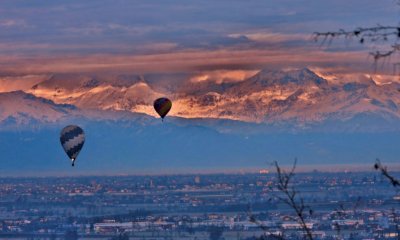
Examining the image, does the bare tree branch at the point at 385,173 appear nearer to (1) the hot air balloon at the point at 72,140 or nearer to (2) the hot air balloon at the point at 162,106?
(2) the hot air balloon at the point at 162,106

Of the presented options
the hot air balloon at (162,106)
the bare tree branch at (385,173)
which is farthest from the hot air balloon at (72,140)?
the bare tree branch at (385,173)

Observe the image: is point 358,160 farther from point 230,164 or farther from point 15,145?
point 15,145

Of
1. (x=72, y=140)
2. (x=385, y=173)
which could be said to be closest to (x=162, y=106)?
(x=72, y=140)

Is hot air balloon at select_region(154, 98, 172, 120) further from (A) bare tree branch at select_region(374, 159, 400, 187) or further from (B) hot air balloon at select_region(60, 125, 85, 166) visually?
(A) bare tree branch at select_region(374, 159, 400, 187)

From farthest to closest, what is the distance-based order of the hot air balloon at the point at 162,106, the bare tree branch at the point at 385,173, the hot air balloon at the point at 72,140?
the hot air balloon at the point at 72,140, the hot air balloon at the point at 162,106, the bare tree branch at the point at 385,173

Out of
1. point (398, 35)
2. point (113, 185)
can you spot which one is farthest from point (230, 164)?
point (398, 35)

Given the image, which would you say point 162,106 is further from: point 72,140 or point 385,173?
point 385,173

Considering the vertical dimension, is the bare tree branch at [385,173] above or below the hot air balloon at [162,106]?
below

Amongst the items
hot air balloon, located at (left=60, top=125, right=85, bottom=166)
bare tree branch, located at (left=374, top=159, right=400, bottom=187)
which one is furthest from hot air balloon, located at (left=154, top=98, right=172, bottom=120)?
bare tree branch, located at (left=374, top=159, right=400, bottom=187)
